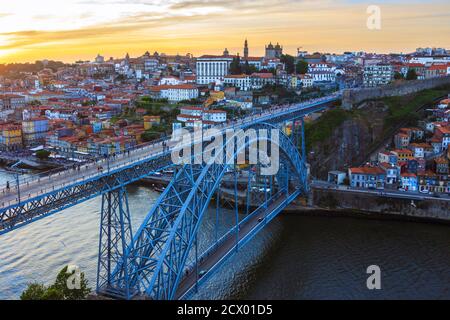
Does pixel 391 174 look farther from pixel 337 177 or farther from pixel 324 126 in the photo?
pixel 324 126

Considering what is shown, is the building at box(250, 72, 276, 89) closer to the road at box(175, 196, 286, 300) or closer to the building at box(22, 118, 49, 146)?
the building at box(22, 118, 49, 146)

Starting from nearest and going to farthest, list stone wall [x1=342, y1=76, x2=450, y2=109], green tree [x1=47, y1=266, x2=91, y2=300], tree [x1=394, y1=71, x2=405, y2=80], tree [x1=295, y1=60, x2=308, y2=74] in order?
green tree [x1=47, y1=266, x2=91, y2=300] < stone wall [x1=342, y1=76, x2=450, y2=109] < tree [x1=394, y1=71, x2=405, y2=80] < tree [x1=295, y1=60, x2=308, y2=74]

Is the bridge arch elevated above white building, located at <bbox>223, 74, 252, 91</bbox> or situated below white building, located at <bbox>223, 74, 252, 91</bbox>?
below

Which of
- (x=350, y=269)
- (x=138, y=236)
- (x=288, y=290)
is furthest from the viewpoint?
(x=350, y=269)

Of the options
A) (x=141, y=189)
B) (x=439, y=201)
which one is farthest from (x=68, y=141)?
(x=439, y=201)

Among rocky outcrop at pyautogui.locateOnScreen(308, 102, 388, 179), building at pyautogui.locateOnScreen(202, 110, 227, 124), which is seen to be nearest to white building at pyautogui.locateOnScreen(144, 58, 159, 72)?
building at pyautogui.locateOnScreen(202, 110, 227, 124)

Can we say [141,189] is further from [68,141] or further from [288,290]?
[288,290]
